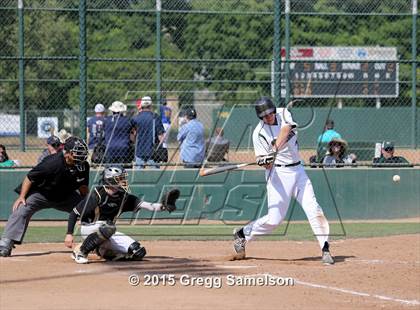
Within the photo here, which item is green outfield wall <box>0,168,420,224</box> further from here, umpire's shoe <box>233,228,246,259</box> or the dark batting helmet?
the dark batting helmet

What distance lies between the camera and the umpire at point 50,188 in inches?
416

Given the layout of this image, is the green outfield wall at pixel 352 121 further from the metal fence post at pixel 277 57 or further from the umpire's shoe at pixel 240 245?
the umpire's shoe at pixel 240 245

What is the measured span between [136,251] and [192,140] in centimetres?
556

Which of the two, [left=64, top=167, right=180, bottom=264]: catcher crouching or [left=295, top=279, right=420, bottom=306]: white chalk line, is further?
[left=64, top=167, right=180, bottom=264]: catcher crouching

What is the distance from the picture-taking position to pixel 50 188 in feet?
35.4

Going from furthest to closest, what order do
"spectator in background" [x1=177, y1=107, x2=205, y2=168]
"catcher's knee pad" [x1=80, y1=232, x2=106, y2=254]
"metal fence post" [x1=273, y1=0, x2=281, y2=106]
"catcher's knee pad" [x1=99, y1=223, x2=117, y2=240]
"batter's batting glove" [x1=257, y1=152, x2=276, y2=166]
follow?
1. "spectator in background" [x1=177, y1=107, x2=205, y2=168]
2. "metal fence post" [x1=273, y1=0, x2=281, y2=106]
3. "batter's batting glove" [x1=257, y1=152, x2=276, y2=166]
4. "catcher's knee pad" [x1=80, y1=232, x2=106, y2=254]
5. "catcher's knee pad" [x1=99, y1=223, x2=117, y2=240]

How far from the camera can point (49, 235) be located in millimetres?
13344

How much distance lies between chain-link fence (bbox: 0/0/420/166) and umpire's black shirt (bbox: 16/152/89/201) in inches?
345

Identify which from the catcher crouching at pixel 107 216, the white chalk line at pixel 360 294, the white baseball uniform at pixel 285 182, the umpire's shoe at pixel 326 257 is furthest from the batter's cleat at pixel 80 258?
the umpire's shoe at pixel 326 257

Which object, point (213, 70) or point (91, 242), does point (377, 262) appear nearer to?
point (91, 242)

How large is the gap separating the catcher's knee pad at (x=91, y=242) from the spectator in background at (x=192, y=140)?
569cm

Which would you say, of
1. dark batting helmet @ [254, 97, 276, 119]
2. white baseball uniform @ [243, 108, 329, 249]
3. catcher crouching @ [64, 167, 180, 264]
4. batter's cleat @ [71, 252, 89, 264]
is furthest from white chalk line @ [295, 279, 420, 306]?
batter's cleat @ [71, 252, 89, 264]

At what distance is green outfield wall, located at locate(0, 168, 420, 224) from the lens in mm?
15156

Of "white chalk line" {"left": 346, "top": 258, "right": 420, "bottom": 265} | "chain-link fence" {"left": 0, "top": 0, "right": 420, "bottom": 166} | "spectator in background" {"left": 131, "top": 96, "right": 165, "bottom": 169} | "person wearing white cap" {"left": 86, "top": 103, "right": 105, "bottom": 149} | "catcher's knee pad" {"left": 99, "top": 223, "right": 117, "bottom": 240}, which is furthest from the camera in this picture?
"chain-link fence" {"left": 0, "top": 0, "right": 420, "bottom": 166}
